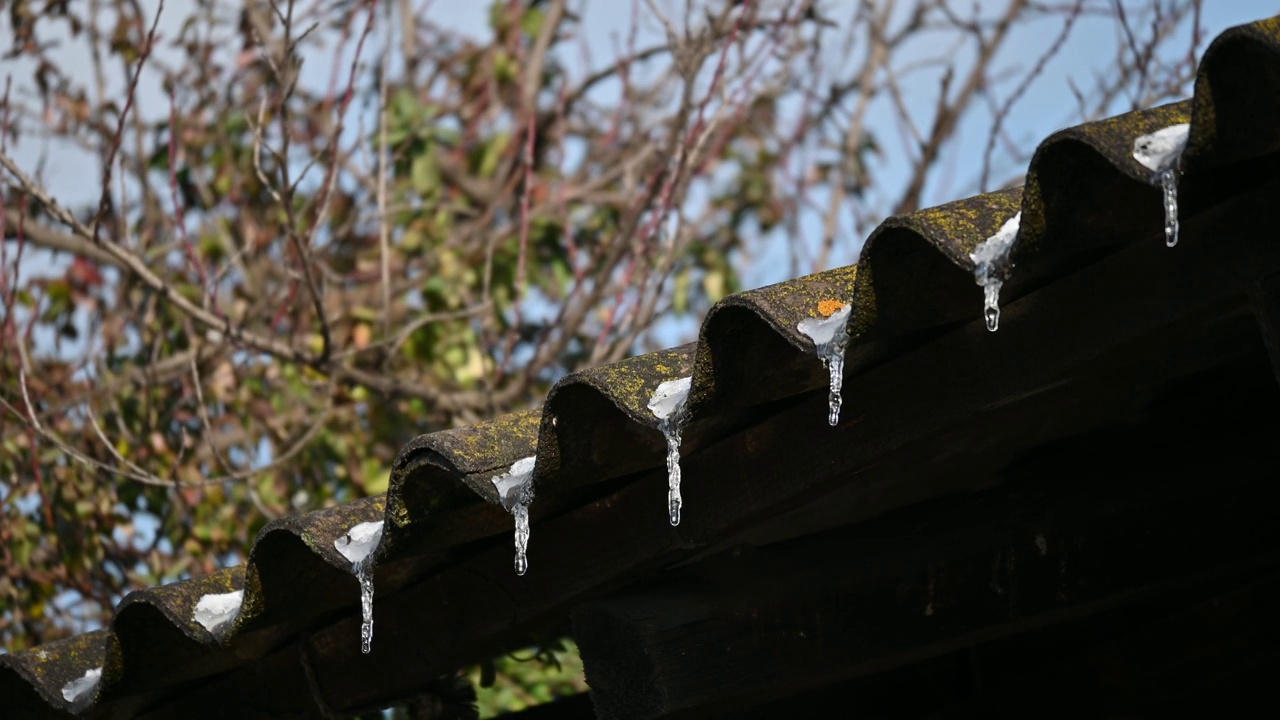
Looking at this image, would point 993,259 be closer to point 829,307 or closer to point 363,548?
point 829,307

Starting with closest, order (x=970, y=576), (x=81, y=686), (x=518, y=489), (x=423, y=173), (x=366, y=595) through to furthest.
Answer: (x=518, y=489)
(x=366, y=595)
(x=970, y=576)
(x=81, y=686)
(x=423, y=173)

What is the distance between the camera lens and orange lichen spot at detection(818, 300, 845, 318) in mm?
1902

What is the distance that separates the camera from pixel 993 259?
1.71 m

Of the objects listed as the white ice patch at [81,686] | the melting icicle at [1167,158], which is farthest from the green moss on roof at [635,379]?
the white ice patch at [81,686]

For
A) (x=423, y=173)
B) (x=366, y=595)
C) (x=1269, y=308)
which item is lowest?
(x=366, y=595)

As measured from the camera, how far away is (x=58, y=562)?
6293 millimetres

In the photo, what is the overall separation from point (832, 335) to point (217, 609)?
1243 mm

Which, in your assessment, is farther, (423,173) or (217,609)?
(423,173)

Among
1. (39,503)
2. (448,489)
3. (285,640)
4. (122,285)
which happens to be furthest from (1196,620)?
(122,285)

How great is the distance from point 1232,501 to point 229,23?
574cm

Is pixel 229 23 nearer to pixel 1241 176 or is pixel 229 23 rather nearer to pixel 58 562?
pixel 58 562

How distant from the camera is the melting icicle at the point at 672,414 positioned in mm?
1952

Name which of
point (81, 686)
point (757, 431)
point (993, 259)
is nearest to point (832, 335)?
point (993, 259)

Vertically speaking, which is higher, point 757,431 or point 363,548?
point 757,431
